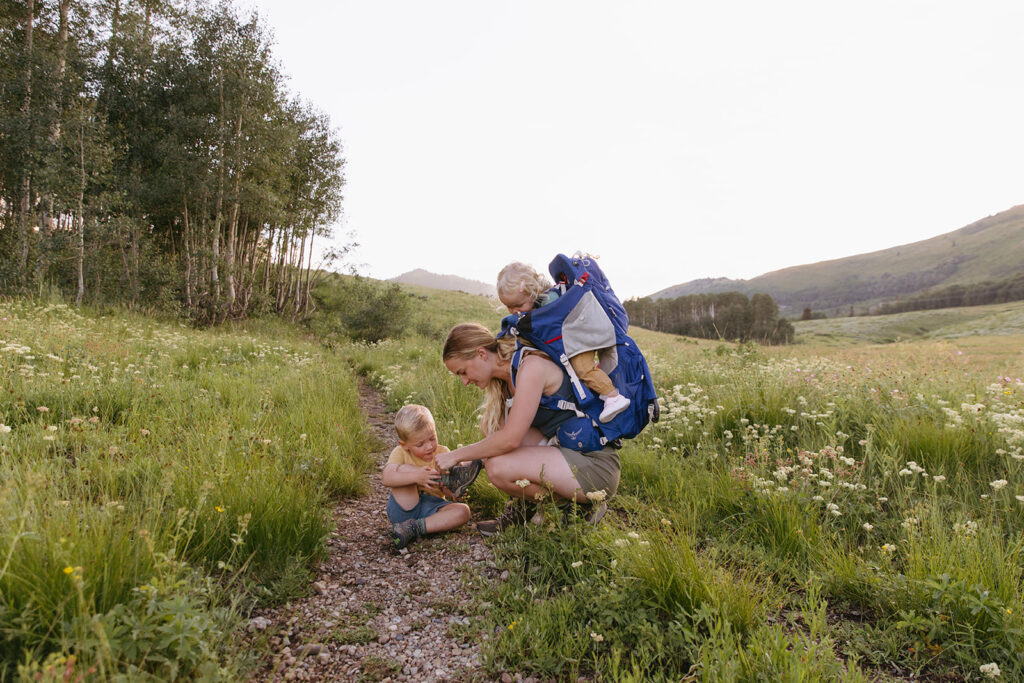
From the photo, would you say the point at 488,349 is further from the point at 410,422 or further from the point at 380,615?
the point at 380,615

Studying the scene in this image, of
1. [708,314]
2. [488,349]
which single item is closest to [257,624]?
[488,349]

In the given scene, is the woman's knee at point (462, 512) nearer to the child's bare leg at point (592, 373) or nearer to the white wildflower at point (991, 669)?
the child's bare leg at point (592, 373)

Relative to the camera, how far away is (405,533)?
391 cm

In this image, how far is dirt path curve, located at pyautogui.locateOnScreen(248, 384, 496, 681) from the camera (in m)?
2.49

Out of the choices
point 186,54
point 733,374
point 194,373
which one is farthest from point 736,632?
point 186,54

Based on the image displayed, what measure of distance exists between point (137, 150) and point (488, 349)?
2286 cm

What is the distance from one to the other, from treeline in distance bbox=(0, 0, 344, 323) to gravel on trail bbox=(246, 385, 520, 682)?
53.0ft

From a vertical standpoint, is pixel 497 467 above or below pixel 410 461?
above

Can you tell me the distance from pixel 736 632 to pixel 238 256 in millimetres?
28072

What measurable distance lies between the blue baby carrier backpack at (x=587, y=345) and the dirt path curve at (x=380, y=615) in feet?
4.19

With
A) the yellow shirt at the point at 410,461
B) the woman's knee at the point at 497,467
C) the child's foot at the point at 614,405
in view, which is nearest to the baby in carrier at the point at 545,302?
the child's foot at the point at 614,405

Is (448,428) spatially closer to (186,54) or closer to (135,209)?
(135,209)

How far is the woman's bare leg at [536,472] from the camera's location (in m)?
3.77

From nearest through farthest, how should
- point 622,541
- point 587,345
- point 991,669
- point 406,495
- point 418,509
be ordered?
point 991,669 < point 622,541 < point 587,345 < point 406,495 < point 418,509
